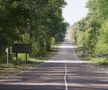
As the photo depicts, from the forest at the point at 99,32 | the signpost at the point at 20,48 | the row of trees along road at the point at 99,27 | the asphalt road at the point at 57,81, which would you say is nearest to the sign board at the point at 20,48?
the signpost at the point at 20,48

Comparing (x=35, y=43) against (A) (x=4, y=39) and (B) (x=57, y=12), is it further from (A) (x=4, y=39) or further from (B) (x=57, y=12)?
(A) (x=4, y=39)

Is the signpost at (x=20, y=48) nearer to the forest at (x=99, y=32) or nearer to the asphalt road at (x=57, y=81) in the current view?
the forest at (x=99, y=32)

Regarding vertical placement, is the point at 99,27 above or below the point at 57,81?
above

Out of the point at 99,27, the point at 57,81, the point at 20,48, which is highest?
the point at 99,27

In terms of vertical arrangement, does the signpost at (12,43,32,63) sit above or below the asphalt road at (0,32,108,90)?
above

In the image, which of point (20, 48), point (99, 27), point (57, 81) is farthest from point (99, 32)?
point (57, 81)

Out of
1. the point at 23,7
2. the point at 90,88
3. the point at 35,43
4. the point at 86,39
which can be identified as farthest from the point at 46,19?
the point at 90,88

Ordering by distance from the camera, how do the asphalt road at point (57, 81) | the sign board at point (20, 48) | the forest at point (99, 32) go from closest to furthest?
the asphalt road at point (57, 81) < the forest at point (99, 32) < the sign board at point (20, 48)

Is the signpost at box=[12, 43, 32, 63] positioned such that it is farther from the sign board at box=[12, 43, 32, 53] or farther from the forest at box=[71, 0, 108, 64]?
the forest at box=[71, 0, 108, 64]

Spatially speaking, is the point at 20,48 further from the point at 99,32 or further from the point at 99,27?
the point at 99,27

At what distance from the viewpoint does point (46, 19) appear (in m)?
99.8

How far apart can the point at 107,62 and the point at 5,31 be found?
28540 millimetres

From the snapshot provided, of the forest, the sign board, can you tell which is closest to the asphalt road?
the forest

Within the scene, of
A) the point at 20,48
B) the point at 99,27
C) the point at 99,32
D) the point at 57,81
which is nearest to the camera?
the point at 57,81
